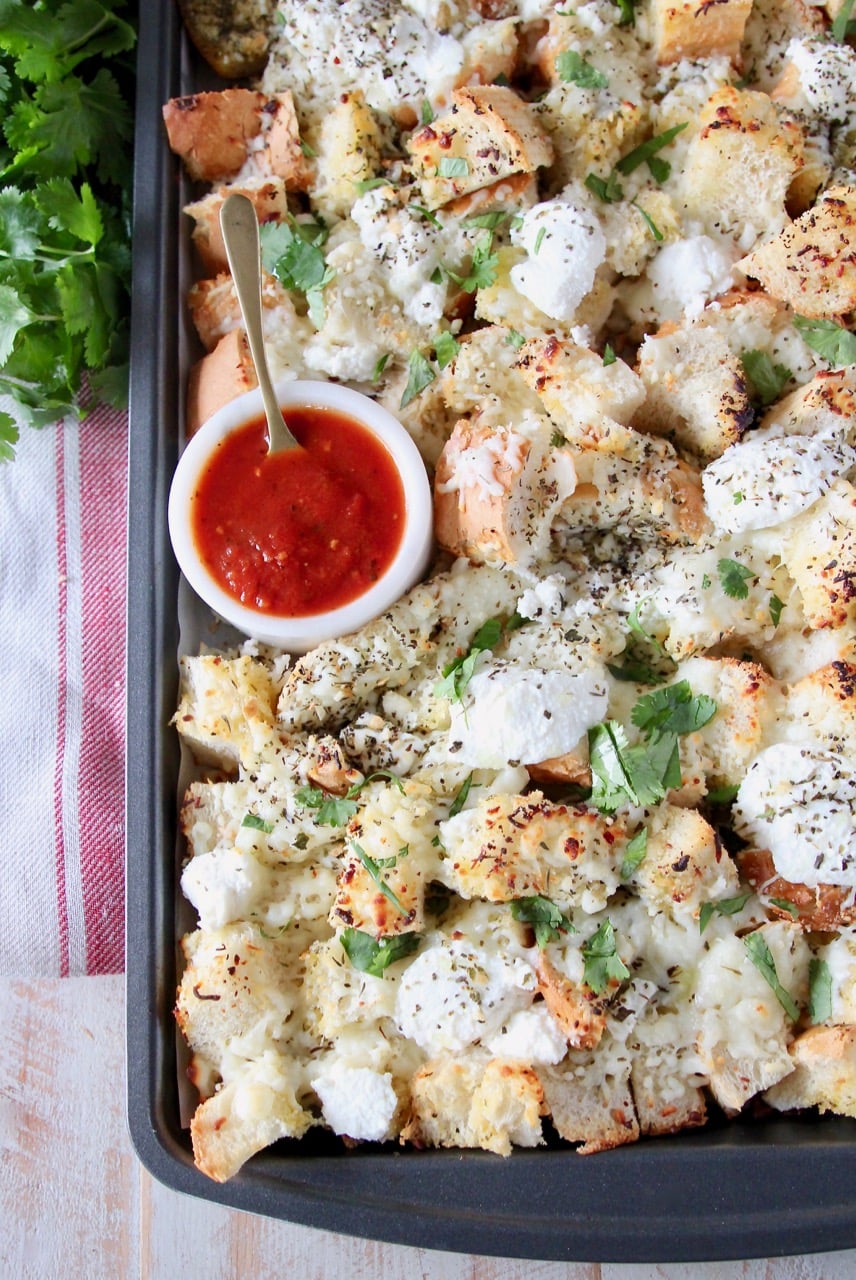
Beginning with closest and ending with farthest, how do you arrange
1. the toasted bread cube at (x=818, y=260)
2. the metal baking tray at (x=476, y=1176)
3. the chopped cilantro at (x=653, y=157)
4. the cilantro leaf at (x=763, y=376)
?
the metal baking tray at (x=476, y=1176), the toasted bread cube at (x=818, y=260), the cilantro leaf at (x=763, y=376), the chopped cilantro at (x=653, y=157)

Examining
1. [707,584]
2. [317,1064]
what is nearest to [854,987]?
[707,584]

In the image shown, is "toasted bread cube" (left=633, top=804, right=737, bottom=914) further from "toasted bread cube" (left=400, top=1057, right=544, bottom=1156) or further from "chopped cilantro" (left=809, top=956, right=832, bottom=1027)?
"toasted bread cube" (left=400, top=1057, right=544, bottom=1156)

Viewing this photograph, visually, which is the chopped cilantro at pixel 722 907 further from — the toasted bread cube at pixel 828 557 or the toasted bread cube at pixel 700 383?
the toasted bread cube at pixel 700 383

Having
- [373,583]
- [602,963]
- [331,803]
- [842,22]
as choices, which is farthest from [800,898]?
[842,22]

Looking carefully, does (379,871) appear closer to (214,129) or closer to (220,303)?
(220,303)

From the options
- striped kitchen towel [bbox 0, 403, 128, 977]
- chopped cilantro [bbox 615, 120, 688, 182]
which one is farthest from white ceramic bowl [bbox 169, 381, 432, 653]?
chopped cilantro [bbox 615, 120, 688, 182]

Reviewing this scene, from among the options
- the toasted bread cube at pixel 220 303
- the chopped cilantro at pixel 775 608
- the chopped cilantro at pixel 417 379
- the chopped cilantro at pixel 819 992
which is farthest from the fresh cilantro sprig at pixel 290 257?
the chopped cilantro at pixel 819 992

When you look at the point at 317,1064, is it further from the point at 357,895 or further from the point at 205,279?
the point at 205,279
